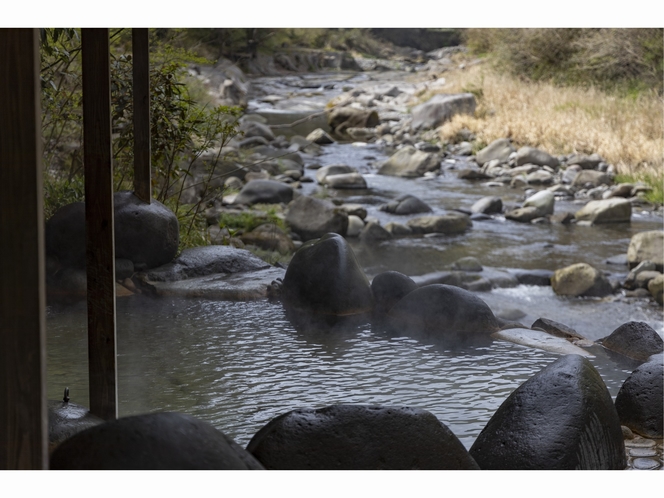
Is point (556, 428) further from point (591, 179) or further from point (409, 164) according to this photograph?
point (409, 164)

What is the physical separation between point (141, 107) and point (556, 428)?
3584 millimetres

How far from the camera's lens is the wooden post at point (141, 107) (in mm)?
5266

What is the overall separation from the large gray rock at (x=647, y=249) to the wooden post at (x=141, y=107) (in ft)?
17.0

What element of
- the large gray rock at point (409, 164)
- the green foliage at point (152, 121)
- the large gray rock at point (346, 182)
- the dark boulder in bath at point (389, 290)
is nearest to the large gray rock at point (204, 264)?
the green foliage at point (152, 121)

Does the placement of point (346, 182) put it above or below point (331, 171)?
below

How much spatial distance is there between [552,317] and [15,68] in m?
5.58

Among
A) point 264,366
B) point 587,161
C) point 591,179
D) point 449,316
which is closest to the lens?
point 264,366

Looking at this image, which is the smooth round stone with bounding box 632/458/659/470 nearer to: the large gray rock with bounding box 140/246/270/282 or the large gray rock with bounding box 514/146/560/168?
the large gray rock with bounding box 140/246/270/282

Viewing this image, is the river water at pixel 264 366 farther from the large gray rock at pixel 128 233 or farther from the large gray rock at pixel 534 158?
the large gray rock at pixel 534 158

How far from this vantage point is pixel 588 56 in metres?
15.9

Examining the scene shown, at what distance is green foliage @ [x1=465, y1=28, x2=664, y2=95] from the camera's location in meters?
14.8

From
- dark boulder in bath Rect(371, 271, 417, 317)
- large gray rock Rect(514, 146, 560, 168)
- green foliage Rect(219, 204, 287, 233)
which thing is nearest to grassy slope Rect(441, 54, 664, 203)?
large gray rock Rect(514, 146, 560, 168)

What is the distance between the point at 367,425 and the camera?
281 cm

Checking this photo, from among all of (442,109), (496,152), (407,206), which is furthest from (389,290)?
(442,109)
